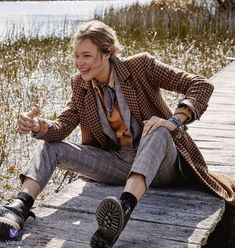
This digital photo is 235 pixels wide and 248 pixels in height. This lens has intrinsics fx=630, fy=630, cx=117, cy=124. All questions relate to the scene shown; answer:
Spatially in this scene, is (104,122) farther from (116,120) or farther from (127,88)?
(127,88)

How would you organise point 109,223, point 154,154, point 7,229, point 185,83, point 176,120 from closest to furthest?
point 109,223 → point 7,229 → point 154,154 → point 176,120 → point 185,83

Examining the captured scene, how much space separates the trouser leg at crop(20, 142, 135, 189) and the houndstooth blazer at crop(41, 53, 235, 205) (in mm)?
56

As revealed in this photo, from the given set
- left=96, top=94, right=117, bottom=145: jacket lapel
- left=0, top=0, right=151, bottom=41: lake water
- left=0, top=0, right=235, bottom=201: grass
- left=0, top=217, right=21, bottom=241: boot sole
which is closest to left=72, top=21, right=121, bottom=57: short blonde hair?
left=96, top=94, right=117, bottom=145: jacket lapel

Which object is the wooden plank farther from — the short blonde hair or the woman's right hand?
the short blonde hair

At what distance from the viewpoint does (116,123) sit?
8.88 ft

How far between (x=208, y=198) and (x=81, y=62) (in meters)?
0.79

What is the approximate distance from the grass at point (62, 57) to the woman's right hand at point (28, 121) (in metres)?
1.07

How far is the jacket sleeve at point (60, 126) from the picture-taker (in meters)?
2.61

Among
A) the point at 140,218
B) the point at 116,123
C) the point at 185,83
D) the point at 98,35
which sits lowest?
the point at 140,218

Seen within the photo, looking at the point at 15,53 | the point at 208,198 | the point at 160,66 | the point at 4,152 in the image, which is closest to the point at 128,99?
the point at 160,66

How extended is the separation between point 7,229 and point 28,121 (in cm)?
48

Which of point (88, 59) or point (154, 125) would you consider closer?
point (154, 125)

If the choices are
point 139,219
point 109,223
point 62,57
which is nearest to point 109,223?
point 109,223

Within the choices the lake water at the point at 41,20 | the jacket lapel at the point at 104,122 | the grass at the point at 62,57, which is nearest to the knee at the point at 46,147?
the jacket lapel at the point at 104,122
